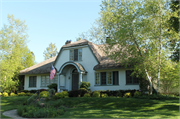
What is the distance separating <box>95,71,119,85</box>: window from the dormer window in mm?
3274

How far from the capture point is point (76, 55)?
73.0 ft

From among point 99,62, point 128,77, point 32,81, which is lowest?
point 32,81

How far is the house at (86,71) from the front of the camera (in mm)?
18906

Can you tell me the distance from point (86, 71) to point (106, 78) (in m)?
2.66

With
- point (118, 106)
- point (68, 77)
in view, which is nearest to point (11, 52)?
point (68, 77)

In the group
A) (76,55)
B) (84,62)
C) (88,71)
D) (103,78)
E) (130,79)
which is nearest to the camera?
(130,79)

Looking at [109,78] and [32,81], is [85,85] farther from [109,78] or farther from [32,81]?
[32,81]

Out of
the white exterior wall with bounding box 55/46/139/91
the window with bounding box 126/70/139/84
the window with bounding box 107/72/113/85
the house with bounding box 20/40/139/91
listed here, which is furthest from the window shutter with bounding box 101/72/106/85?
the window with bounding box 126/70/139/84

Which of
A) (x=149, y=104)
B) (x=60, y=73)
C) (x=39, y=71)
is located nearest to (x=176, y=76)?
(x=149, y=104)

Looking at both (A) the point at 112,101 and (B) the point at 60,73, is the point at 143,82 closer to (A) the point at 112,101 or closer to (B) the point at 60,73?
(A) the point at 112,101

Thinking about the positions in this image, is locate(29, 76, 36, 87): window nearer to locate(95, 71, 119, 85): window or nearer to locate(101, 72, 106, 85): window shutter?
locate(95, 71, 119, 85): window

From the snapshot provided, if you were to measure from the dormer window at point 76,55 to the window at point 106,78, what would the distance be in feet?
10.7

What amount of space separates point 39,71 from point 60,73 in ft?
14.5

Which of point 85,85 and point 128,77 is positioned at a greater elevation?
point 128,77
